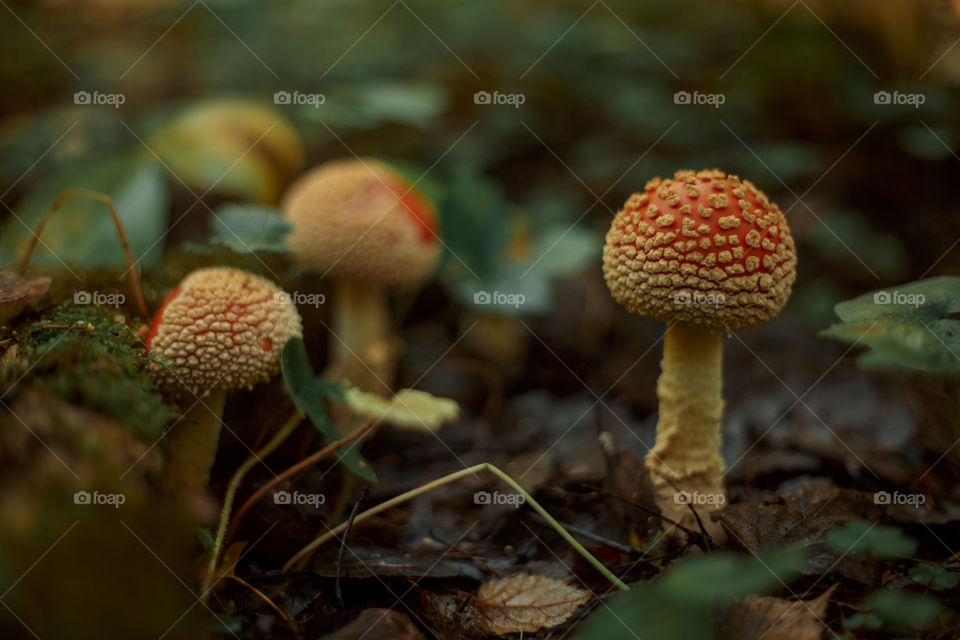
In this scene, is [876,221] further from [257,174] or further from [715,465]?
[257,174]

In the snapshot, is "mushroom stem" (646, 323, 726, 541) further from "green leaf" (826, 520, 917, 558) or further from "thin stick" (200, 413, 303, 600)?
"thin stick" (200, 413, 303, 600)

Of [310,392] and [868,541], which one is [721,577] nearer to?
[868,541]

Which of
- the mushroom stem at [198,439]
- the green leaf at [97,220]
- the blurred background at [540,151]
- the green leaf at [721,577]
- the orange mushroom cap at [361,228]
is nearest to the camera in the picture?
the green leaf at [721,577]


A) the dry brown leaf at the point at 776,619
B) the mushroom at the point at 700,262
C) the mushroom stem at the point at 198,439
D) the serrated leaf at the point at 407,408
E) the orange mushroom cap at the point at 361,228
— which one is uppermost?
the orange mushroom cap at the point at 361,228

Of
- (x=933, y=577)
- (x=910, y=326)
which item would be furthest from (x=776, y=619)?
(x=910, y=326)

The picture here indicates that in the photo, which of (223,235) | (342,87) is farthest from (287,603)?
(342,87)

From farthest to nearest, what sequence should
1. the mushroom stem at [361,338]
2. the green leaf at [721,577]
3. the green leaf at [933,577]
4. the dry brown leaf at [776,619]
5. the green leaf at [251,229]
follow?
the mushroom stem at [361,338]
the green leaf at [251,229]
the green leaf at [933,577]
the dry brown leaf at [776,619]
the green leaf at [721,577]

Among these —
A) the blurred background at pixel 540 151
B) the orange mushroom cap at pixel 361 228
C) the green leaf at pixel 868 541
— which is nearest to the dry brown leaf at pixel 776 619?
the green leaf at pixel 868 541

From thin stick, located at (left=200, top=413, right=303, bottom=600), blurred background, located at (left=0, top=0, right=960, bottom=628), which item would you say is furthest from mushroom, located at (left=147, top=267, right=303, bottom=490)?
blurred background, located at (left=0, top=0, right=960, bottom=628)

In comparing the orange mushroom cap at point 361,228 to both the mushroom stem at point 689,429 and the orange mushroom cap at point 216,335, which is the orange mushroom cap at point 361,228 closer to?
the orange mushroom cap at point 216,335
